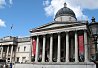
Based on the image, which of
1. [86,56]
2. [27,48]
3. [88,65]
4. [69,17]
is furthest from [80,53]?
[27,48]

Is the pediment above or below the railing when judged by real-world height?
above

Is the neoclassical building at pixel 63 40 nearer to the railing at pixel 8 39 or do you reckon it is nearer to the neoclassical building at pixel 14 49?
the neoclassical building at pixel 14 49

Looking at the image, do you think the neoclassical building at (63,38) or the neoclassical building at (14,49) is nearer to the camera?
the neoclassical building at (63,38)

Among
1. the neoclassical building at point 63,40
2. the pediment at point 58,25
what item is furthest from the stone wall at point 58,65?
the pediment at point 58,25

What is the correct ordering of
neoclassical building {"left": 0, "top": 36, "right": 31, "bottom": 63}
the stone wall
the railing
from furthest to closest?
the railing → neoclassical building {"left": 0, "top": 36, "right": 31, "bottom": 63} → the stone wall

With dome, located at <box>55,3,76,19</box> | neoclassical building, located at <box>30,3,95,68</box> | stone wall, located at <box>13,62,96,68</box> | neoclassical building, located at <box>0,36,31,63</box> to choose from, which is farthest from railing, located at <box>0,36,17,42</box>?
dome, located at <box>55,3,76,19</box>

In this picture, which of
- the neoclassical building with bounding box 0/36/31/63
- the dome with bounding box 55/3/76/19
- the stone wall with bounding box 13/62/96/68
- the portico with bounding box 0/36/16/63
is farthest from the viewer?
the portico with bounding box 0/36/16/63

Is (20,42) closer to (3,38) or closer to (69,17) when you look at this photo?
(3,38)

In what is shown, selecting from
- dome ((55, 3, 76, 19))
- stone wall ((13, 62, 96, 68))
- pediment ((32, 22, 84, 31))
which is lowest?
stone wall ((13, 62, 96, 68))

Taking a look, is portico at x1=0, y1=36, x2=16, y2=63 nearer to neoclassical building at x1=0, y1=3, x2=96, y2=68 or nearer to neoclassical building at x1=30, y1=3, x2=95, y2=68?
neoclassical building at x1=0, y1=3, x2=96, y2=68

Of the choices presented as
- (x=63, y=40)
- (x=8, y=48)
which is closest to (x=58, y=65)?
(x=63, y=40)

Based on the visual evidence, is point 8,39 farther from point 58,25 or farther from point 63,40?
point 58,25

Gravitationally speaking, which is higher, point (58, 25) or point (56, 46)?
point (58, 25)

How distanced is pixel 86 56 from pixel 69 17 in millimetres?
16262
